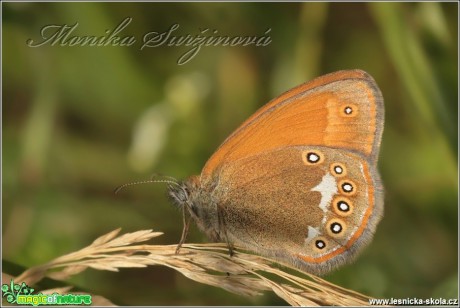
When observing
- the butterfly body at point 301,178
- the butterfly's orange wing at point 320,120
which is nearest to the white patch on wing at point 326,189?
the butterfly body at point 301,178

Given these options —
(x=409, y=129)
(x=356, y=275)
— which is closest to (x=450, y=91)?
(x=409, y=129)

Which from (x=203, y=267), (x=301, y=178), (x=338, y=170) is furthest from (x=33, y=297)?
(x=338, y=170)

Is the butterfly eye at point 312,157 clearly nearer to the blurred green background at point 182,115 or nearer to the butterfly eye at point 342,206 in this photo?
the butterfly eye at point 342,206

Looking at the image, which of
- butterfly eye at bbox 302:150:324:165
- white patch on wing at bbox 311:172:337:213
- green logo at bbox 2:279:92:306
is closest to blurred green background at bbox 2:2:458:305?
white patch on wing at bbox 311:172:337:213

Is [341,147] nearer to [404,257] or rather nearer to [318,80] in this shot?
[318,80]

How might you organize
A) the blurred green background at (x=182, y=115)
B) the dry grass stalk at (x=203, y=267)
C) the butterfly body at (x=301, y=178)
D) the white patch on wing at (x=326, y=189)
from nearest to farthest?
the dry grass stalk at (x=203, y=267) → the butterfly body at (x=301, y=178) → the white patch on wing at (x=326, y=189) → the blurred green background at (x=182, y=115)

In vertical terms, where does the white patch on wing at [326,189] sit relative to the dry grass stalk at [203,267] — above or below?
above

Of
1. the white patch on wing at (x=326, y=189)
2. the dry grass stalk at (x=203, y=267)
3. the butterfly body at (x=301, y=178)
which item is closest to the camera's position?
the dry grass stalk at (x=203, y=267)

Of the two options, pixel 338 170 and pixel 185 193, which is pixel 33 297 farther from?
pixel 338 170
